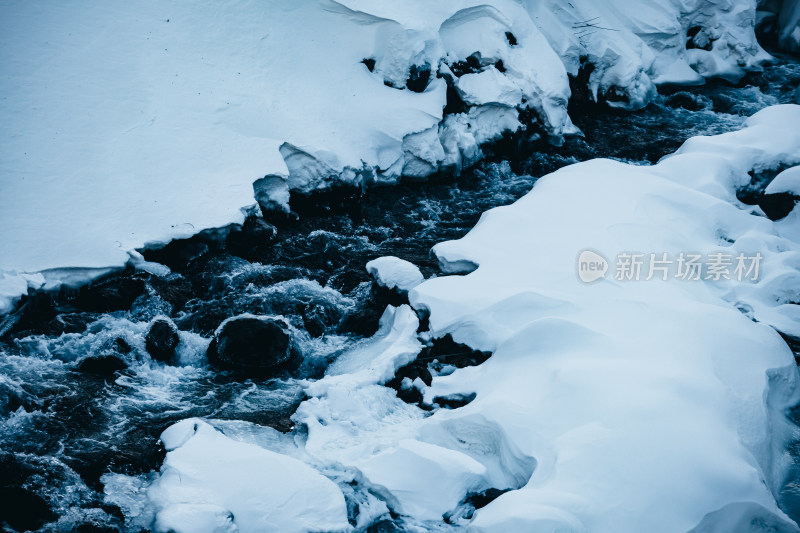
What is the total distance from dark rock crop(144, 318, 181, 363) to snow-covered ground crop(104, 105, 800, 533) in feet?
4.10

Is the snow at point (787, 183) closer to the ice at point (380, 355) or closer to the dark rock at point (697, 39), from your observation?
the ice at point (380, 355)

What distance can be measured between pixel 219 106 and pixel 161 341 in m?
4.04

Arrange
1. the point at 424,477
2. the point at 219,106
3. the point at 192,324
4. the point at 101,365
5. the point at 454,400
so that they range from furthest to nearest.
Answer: the point at 219,106
the point at 192,324
the point at 101,365
the point at 454,400
the point at 424,477

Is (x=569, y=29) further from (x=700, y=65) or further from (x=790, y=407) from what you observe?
(x=790, y=407)

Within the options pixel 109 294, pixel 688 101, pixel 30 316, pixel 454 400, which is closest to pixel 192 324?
pixel 109 294

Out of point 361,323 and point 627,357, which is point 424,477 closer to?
point 627,357

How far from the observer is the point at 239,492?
4664 millimetres

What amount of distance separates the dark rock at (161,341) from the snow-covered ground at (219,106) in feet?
3.79

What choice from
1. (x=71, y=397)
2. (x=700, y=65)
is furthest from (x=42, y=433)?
(x=700, y=65)

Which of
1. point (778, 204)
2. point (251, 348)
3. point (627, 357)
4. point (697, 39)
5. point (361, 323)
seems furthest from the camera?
point (697, 39)

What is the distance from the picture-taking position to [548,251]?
23.6 feet

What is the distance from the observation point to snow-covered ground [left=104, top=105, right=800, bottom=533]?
448cm

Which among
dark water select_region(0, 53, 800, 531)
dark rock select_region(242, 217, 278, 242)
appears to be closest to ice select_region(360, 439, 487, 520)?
dark water select_region(0, 53, 800, 531)

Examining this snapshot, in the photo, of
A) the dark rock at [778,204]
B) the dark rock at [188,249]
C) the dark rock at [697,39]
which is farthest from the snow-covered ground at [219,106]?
the dark rock at [697,39]
